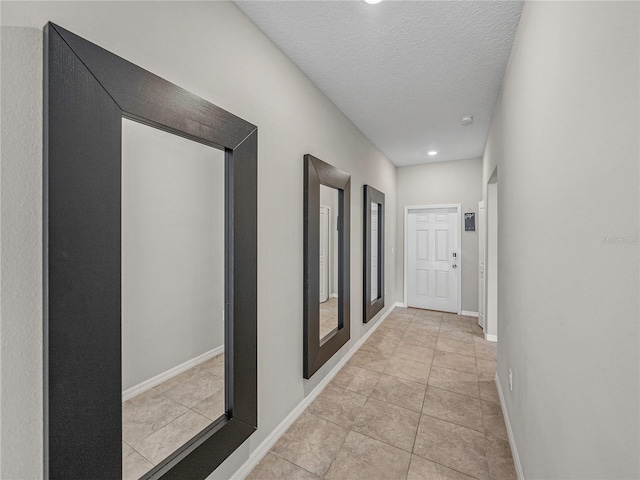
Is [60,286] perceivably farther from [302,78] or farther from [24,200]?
[302,78]

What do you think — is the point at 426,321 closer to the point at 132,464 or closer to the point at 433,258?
the point at 433,258

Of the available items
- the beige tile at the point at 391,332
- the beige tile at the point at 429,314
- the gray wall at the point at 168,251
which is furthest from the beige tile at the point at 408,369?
the gray wall at the point at 168,251

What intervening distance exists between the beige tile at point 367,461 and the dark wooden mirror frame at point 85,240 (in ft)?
3.24

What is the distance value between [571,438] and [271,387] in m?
1.54

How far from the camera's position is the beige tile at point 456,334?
12.7 feet

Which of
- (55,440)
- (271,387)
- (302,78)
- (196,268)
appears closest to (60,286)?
(55,440)

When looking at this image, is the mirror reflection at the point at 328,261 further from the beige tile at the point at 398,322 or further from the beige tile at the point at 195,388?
the beige tile at the point at 398,322

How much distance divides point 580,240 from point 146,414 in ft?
5.55

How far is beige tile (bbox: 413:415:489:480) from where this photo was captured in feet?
5.84

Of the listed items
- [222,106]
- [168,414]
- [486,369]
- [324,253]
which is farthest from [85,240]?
[486,369]

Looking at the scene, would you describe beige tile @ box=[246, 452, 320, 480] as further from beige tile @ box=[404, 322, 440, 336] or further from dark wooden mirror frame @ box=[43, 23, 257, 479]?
beige tile @ box=[404, 322, 440, 336]

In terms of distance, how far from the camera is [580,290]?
87cm

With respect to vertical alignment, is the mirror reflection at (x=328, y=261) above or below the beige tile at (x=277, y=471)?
above

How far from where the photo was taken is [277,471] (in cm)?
173
